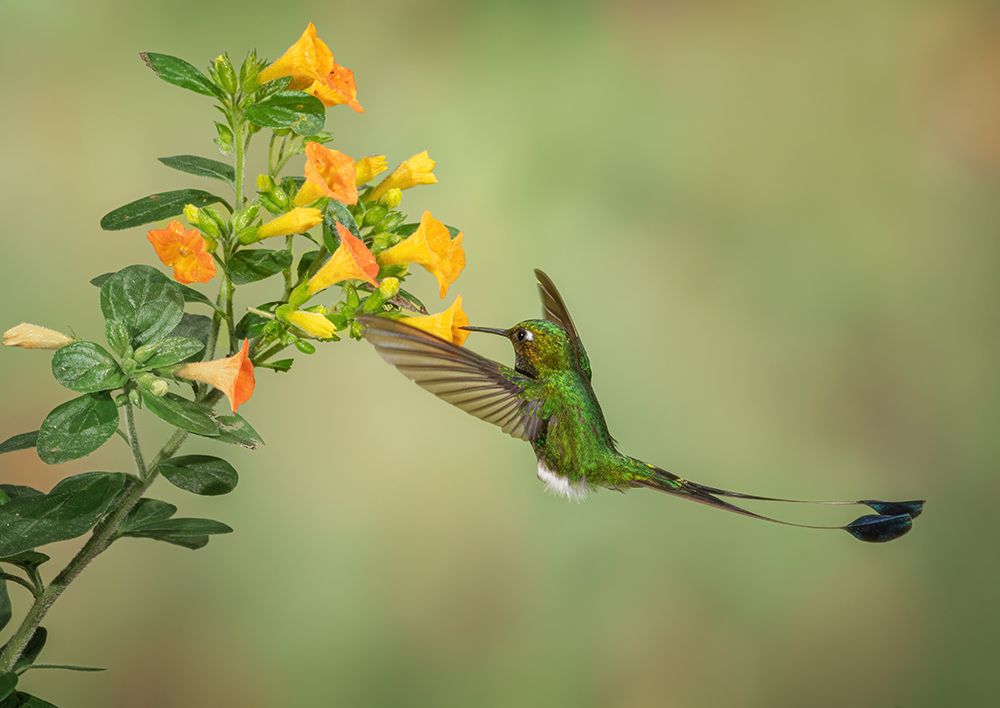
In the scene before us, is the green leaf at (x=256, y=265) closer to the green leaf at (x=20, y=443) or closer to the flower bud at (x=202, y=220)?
the flower bud at (x=202, y=220)

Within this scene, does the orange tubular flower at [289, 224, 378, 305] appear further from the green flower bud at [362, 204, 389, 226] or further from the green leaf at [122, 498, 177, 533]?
the green leaf at [122, 498, 177, 533]

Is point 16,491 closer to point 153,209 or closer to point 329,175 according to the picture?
point 153,209

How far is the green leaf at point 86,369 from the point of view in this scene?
0.93m

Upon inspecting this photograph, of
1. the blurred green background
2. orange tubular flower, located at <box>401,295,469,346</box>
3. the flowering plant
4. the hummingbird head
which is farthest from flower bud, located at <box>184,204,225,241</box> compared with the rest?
the blurred green background

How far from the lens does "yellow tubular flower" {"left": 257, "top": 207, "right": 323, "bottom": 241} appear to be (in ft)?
3.26

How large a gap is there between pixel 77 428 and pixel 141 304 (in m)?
0.14

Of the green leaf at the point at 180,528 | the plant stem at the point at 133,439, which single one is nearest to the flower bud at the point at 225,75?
the plant stem at the point at 133,439

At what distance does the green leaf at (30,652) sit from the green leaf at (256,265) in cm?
46

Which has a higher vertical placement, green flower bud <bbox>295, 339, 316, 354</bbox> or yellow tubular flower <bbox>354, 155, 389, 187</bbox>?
yellow tubular flower <bbox>354, 155, 389, 187</bbox>

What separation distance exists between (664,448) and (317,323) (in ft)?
5.40

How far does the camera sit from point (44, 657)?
7.31 feet

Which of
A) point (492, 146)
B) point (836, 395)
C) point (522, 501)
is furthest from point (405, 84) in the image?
point (836, 395)

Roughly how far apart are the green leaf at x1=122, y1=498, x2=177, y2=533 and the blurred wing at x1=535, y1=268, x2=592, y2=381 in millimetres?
469

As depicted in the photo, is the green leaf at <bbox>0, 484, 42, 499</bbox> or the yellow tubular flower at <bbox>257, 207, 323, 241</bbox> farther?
the green leaf at <bbox>0, 484, 42, 499</bbox>
